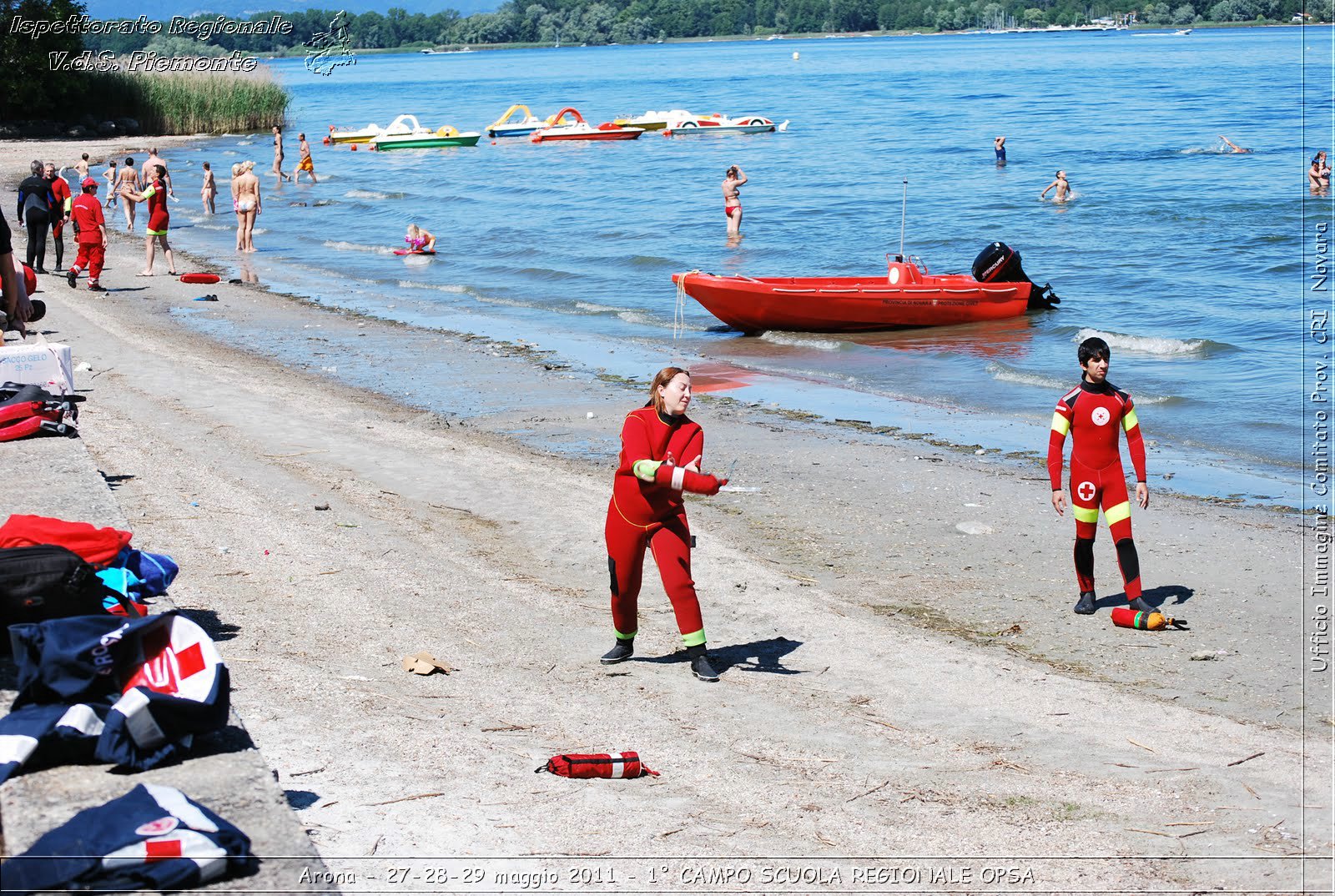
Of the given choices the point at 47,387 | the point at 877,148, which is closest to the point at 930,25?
the point at 877,148

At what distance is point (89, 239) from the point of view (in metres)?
21.1

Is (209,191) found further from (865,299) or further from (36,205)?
(865,299)

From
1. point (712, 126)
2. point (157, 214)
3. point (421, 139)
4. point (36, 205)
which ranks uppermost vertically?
point (712, 126)

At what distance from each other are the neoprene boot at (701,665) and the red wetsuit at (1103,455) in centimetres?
271

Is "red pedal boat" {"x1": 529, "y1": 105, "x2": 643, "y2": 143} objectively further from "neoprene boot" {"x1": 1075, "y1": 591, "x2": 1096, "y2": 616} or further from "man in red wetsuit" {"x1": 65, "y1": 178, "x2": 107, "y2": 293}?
"neoprene boot" {"x1": 1075, "y1": 591, "x2": 1096, "y2": 616}

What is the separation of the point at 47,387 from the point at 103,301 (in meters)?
12.5

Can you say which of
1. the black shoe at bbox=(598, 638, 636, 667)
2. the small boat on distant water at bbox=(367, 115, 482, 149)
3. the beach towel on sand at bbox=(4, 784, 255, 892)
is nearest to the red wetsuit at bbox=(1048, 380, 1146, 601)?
the black shoe at bbox=(598, 638, 636, 667)

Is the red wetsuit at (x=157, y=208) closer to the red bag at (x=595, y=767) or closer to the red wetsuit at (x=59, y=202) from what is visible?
the red wetsuit at (x=59, y=202)

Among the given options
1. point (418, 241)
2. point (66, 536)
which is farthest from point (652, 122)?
point (66, 536)

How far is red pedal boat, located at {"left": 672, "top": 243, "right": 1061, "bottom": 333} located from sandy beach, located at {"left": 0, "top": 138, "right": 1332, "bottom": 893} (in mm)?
5734

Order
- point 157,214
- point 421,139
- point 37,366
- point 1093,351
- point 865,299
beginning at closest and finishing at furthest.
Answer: point 1093,351 < point 37,366 < point 865,299 < point 157,214 < point 421,139

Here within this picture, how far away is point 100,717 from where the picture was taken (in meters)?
4.37

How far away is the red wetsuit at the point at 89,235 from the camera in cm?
1986

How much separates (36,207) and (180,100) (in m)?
43.0
